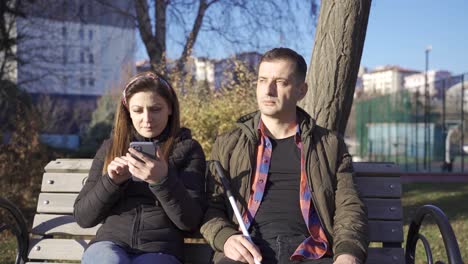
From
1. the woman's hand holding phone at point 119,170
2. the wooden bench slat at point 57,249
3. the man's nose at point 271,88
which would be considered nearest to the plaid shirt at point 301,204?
the man's nose at point 271,88

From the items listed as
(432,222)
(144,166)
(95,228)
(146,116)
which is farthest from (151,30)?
(144,166)

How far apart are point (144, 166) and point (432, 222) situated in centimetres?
674

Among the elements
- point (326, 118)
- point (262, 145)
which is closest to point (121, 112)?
point (262, 145)

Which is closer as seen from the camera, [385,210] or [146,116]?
[146,116]

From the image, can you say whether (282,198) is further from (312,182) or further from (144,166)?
(144,166)

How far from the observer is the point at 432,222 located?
350 inches

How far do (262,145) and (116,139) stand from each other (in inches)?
32.8

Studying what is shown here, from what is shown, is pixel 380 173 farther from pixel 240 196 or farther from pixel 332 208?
pixel 240 196

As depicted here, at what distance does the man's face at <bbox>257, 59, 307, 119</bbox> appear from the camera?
344 centimetres

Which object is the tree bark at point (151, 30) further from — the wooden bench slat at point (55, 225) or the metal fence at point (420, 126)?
the metal fence at point (420, 126)

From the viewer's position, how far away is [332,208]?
11.1ft

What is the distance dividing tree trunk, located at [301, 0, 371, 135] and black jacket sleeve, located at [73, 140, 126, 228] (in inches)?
82.2

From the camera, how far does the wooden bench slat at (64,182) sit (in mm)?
4027

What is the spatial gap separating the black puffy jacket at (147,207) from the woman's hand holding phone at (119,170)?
0.11 feet
